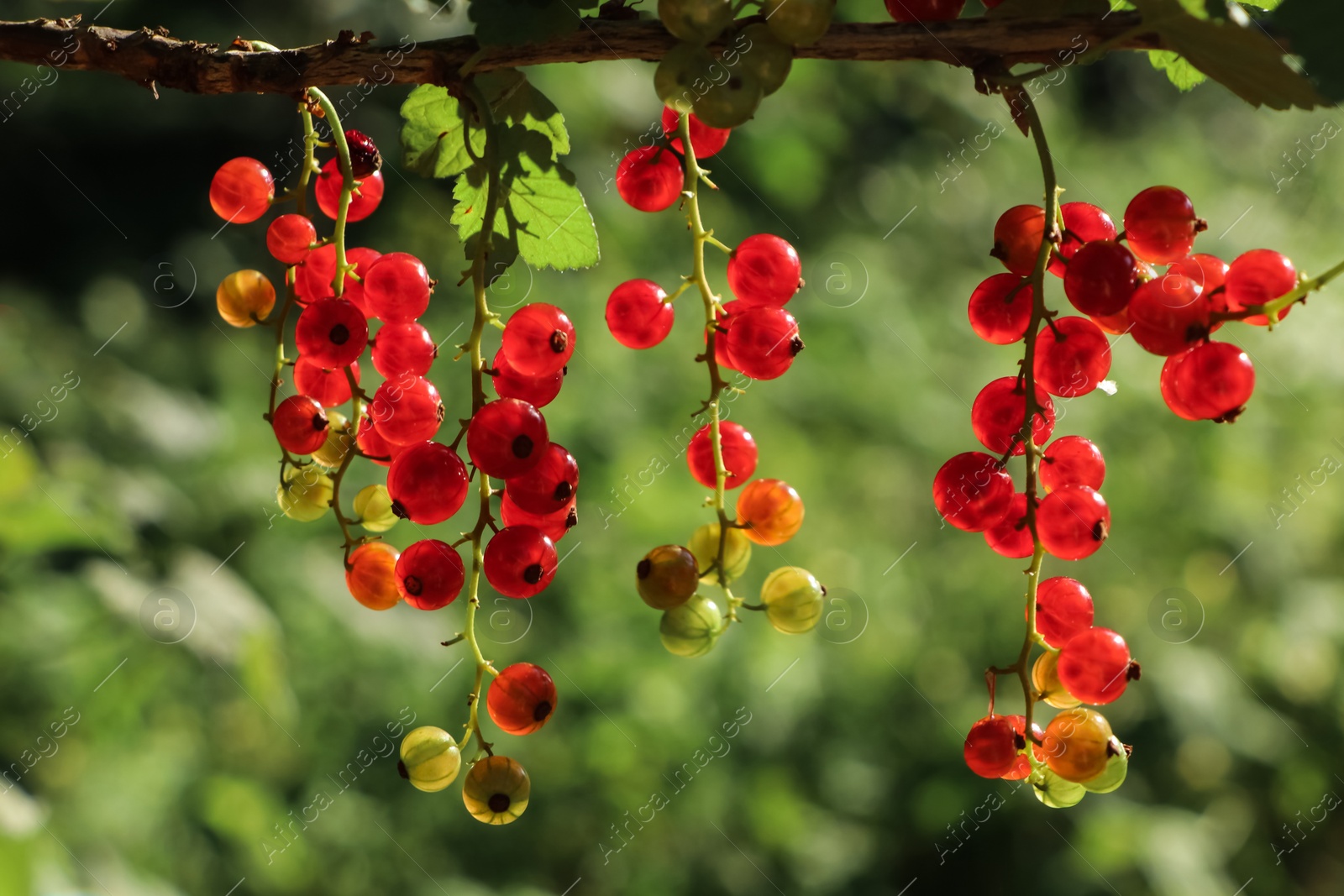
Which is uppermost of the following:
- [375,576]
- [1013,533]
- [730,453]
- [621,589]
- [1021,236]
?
[1021,236]

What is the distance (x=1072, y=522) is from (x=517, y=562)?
29 cm

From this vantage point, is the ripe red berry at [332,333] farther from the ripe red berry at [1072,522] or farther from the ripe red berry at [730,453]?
the ripe red berry at [1072,522]

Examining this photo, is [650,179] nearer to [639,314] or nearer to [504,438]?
[639,314]

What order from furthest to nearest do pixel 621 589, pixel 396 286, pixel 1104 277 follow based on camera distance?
1. pixel 621 589
2. pixel 396 286
3. pixel 1104 277

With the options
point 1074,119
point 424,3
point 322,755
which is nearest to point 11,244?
point 322,755

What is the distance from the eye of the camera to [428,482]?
0.51 metres

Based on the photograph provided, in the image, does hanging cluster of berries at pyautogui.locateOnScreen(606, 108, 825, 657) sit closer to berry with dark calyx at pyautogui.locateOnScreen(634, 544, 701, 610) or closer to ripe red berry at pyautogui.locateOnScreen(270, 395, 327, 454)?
berry with dark calyx at pyautogui.locateOnScreen(634, 544, 701, 610)

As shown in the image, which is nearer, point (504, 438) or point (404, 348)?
point (504, 438)

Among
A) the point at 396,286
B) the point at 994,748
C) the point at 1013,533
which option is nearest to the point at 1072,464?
the point at 1013,533

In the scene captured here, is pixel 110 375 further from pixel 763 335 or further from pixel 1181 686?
pixel 1181 686

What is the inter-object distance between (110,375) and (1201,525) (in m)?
2.38

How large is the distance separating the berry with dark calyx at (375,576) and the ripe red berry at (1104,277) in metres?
0.39

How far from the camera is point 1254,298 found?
1.52ft

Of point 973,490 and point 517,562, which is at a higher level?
point 973,490
